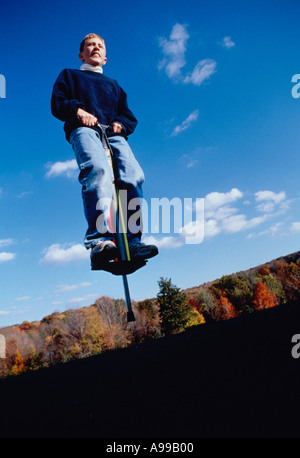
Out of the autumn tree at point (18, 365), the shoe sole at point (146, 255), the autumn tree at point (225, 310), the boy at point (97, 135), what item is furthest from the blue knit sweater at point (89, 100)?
the autumn tree at point (225, 310)

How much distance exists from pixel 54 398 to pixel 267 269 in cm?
9453

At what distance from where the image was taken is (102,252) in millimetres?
1864

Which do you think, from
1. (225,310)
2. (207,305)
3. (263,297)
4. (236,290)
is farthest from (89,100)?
(236,290)

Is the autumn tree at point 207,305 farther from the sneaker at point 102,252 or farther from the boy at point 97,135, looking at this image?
the sneaker at point 102,252

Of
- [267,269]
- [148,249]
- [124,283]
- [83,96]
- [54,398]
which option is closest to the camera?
[54,398]

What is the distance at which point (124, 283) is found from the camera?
225cm

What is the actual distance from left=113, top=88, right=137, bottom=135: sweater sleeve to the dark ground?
2.34 m

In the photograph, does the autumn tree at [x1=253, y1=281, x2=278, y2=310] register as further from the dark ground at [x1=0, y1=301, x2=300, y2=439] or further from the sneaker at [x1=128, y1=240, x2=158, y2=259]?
the dark ground at [x1=0, y1=301, x2=300, y2=439]

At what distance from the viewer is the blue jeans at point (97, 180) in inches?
79.2

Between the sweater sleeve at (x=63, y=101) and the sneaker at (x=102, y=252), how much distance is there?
1272 mm

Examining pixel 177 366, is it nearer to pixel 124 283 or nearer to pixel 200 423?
pixel 200 423

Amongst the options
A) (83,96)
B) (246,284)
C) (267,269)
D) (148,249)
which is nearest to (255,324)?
(148,249)

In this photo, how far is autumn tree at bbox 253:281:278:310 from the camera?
53125 millimetres

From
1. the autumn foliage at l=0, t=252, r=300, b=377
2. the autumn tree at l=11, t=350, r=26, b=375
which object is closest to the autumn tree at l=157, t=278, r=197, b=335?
the autumn foliage at l=0, t=252, r=300, b=377
